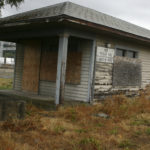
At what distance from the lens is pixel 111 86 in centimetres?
994

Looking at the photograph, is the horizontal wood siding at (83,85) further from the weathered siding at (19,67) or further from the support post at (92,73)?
the weathered siding at (19,67)

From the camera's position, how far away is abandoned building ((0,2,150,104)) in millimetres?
7871

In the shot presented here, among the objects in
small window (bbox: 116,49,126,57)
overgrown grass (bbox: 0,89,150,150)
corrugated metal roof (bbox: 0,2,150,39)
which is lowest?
overgrown grass (bbox: 0,89,150,150)

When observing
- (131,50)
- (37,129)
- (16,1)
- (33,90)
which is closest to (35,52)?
(33,90)

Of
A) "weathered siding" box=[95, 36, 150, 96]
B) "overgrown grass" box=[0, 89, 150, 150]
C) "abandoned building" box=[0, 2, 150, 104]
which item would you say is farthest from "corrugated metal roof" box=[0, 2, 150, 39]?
"overgrown grass" box=[0, 89, 150, 150]

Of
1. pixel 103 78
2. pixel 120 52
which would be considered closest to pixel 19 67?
pixel 103 78

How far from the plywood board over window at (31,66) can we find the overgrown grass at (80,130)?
279 centimetres

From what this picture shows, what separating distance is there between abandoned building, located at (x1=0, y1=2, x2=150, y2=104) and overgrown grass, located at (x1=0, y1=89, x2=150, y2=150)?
110 centimetres

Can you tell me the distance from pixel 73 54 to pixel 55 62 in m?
0.90

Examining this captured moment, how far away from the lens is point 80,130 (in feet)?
18.6

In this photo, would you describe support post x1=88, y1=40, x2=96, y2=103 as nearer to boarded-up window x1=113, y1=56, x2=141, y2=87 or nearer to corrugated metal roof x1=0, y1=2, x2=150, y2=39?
corrugated metal roof x1=0, y1=2, x2=150, y2=39

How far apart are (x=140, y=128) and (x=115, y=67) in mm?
4166

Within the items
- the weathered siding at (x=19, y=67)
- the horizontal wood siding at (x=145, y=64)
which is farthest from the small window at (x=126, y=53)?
the weathered siding at (x=19, y=67)

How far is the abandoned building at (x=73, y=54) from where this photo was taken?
787cm
